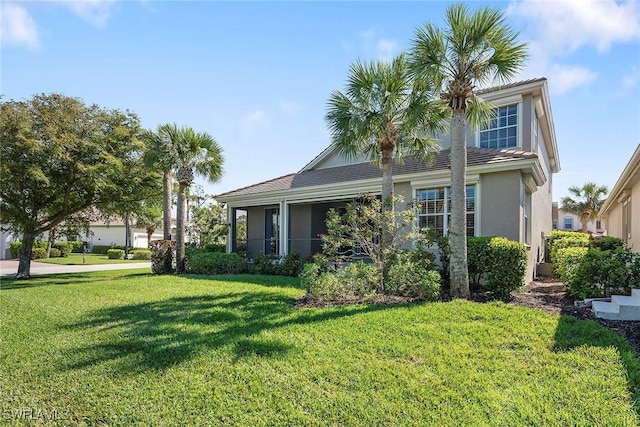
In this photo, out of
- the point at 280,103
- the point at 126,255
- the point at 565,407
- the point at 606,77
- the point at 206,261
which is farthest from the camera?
the point at 126,255

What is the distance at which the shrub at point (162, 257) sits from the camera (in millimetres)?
16469

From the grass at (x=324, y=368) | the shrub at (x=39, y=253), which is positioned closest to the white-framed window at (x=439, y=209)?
the grass at (x=324, y=368)

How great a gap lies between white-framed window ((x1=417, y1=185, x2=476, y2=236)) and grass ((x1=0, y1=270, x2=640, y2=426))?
4549 millimetres

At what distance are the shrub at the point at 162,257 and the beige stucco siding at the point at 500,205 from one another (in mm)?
13039

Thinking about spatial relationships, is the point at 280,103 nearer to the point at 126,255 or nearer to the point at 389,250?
the point at 389,250

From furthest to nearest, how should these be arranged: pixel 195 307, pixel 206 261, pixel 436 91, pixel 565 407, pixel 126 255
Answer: pixel 126 255 < pixel 206 261 < pixel 436 91 < pixel 195 307 < pixel 565 407

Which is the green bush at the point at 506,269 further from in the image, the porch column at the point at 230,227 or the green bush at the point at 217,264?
the porch column at the point at 230,227

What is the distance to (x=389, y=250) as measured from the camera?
9.09 m

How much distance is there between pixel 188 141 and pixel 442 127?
10.5 m

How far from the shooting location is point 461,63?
27.1 feet

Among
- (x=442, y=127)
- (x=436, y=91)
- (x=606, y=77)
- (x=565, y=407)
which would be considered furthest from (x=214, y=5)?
(x=606, y=77)

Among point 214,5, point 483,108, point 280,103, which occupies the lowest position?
point 483,108

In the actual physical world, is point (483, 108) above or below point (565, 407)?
above

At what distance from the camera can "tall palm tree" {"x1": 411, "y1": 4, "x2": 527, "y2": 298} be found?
7898 mm
